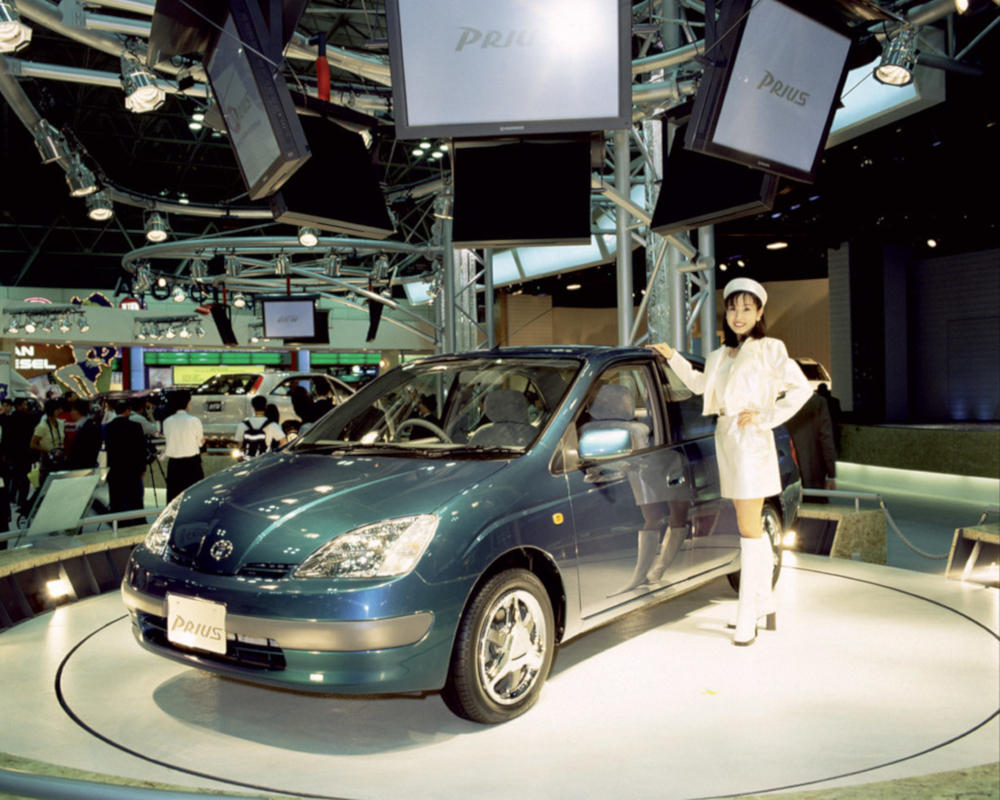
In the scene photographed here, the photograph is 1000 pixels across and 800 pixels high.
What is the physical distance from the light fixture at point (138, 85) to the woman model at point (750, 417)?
17.1 feet

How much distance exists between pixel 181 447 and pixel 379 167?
797 centimetres

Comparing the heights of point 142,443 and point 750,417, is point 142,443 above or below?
below

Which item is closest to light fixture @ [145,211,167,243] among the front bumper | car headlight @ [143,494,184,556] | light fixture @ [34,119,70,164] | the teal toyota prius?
light fixture @ [34,119,70,164]

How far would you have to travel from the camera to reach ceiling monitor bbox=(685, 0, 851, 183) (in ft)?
15.7

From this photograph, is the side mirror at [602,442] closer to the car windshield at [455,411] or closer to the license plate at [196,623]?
the car windshield at [455,411]

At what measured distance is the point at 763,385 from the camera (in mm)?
4074

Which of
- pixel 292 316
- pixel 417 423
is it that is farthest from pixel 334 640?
pixel 292 316

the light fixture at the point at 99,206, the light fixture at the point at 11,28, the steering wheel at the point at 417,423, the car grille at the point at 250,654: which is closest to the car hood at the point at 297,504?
the car grille at the point at 250,654

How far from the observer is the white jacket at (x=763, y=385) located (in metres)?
4.06

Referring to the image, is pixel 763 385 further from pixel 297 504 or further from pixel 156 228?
pixel 156 228

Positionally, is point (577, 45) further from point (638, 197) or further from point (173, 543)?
point (638, 197)

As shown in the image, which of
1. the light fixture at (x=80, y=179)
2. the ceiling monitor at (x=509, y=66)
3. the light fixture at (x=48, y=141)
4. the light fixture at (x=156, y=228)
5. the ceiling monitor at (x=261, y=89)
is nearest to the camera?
the ceiling monitor at (x=509, y=66)

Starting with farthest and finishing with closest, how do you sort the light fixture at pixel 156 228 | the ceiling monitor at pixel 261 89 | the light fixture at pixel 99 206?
the light fixture at pixel 156 228, the light fixture at pixel 99 206, the ceiling monitor at pixel 261 89

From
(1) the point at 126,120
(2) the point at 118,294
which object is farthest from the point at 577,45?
(2) the point at 118,294
